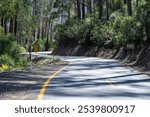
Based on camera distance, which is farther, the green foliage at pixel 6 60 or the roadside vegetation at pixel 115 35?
the green foliage at pixel 6 60

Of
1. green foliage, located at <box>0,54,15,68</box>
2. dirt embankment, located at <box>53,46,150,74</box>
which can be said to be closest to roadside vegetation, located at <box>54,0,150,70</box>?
dirt embankment, located at <box>53,46,150,74</box>

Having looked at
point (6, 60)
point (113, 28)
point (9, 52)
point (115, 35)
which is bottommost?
point (6, 60)

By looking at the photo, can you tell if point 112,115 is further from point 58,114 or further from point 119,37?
point 119,37

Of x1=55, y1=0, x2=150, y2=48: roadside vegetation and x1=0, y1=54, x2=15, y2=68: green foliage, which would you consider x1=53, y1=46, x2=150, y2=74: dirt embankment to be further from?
x1=0, y1=54, x2=15, y2=68: green foliage

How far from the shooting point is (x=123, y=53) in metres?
47.6

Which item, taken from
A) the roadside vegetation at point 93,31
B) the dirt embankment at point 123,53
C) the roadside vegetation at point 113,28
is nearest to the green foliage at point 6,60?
the roadside vegetation at point 93,31

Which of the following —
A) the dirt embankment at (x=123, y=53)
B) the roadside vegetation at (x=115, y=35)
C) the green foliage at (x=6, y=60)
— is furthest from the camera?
the green foliage at (x=6, y=60)

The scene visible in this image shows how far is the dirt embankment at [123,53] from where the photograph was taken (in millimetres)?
34519

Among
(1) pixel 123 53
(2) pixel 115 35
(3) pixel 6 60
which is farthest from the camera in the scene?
(2) pixel 115 35

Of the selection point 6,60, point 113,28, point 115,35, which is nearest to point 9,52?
point 6,60

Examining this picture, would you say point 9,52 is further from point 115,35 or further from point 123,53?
point 115,35

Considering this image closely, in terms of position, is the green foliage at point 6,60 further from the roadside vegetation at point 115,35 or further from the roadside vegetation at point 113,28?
the roadside vegetation at point 113,28

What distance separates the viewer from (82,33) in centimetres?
6444

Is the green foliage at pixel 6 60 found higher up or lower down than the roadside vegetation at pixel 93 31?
lower down
